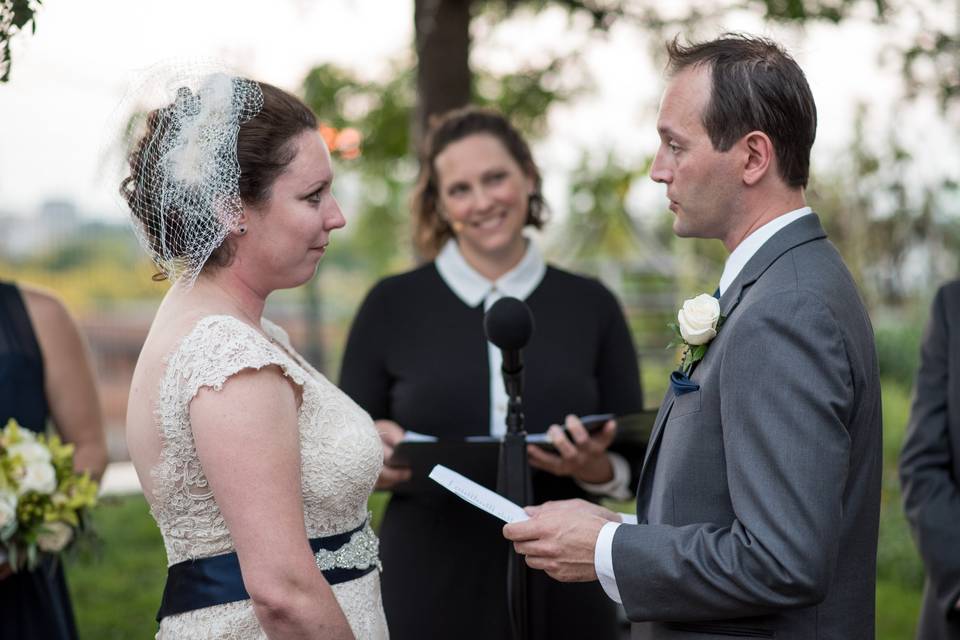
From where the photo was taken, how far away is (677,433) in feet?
7.34

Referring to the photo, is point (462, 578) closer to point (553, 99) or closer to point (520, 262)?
point (520, 262)

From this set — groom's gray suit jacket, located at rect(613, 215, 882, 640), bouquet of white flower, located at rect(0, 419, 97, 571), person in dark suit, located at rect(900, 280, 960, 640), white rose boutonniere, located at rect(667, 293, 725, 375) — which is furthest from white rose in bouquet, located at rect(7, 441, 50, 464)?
person in dark suit, located at rect(900, 280, 960, 640)

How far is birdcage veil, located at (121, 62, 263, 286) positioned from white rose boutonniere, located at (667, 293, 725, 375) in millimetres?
1021

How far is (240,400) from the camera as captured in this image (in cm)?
218

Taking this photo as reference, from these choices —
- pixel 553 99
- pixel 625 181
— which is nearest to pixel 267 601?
pixel 553 99

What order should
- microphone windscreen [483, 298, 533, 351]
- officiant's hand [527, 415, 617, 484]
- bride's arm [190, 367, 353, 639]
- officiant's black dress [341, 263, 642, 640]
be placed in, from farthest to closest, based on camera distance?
officiant's black dress [341, 263, 642, 640] < officiant's hand [527, 415, 617, 484] < microphone windscreen [483, 298, 533, 351] < bride's arm [190, 367, 353, 639]

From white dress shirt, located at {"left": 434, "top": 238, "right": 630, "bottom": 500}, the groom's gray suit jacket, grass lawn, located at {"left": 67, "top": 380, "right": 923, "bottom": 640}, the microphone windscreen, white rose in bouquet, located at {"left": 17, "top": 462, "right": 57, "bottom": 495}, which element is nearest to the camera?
the groom's gray suit jacket

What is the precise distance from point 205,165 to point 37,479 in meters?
1.33

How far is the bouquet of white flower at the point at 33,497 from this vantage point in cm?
310

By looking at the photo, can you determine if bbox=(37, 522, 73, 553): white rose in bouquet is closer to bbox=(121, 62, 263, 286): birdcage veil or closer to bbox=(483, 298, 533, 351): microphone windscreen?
bbox=(121, 62, 263, 286): birdcage veil

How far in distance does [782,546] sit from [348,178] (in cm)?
649

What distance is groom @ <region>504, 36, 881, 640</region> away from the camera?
78.3 inches

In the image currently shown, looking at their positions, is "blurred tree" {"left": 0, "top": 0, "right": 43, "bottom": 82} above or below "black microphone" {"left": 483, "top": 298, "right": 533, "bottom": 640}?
above

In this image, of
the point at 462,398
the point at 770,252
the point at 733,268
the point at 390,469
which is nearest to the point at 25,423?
the point at 390,469
